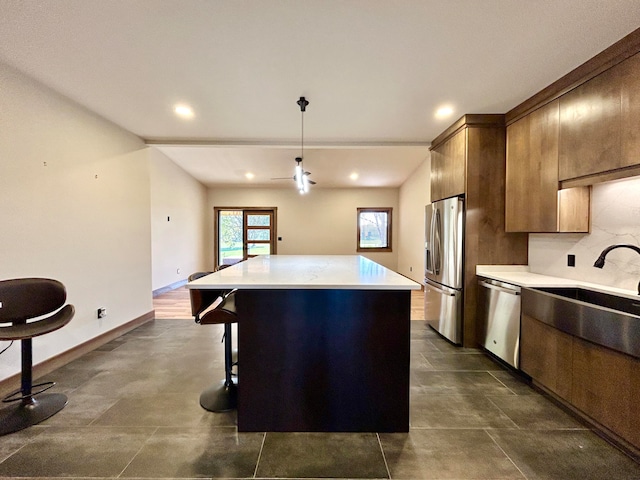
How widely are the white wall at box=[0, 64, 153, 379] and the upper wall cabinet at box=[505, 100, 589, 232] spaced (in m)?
4.25

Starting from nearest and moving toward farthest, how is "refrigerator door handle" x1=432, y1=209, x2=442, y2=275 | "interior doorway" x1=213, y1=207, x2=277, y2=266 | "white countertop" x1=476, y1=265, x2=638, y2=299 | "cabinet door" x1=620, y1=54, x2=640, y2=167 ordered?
"cabinet door" x1=620, y1=54, x2=640, y2=167 → "white countertop" x1=476, y1=265, x2=638, y2=299 → "refrigerator door handle" x1=432, y1=209, x2=442, y2=275 → "interior doorway" x1=213, y1=207, x2=277, y2=266

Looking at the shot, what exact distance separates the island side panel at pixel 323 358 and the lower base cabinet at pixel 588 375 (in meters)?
1.11

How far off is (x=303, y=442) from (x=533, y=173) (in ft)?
9.31

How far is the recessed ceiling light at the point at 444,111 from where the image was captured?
9.04ft

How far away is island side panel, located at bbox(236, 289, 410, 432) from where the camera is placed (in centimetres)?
171

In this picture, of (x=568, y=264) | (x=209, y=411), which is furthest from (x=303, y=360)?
(x=568, y=264)

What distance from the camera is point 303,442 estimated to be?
5.38ft

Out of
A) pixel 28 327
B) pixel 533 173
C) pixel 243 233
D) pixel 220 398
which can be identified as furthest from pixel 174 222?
pixel 533 173

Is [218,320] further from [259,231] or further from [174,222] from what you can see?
[259,231]

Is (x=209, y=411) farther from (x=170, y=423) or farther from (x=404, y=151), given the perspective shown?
(x=404, y=151)

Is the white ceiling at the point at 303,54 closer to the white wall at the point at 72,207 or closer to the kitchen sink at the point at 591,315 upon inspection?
the white wall at the point at 72,207

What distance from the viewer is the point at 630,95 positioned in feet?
5.70

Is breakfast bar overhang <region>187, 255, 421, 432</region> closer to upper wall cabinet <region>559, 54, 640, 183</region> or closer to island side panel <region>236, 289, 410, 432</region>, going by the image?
island side panel <region>236, 289, 410, 432</region>

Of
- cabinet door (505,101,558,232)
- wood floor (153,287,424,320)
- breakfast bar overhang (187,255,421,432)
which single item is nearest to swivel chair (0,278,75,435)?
breakfast bar overhang (187,255,421,432)
